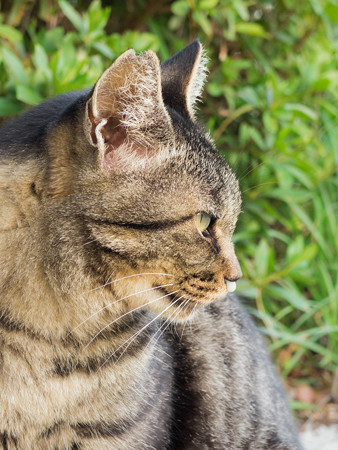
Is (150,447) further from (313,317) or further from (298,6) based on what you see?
(298,6)

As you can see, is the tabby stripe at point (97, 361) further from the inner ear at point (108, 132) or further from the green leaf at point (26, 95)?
the green leaf at point (26, 95)

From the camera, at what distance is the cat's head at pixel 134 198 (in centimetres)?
141

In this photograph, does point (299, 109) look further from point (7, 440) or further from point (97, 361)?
point (7, 440)

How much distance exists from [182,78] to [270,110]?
139 centimetres

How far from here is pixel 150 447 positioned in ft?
5.44

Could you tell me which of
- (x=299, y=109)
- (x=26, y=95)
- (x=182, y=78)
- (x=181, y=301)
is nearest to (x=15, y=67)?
(x=26, y=95)

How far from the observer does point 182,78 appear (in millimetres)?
1691

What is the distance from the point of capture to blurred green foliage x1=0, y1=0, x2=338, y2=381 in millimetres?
2838

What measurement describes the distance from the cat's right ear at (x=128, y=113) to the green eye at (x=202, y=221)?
22cm

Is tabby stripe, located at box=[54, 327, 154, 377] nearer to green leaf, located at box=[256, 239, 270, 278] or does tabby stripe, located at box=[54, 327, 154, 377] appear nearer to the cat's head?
the cat's head

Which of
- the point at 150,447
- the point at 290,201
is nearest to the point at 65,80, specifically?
the point at 150,447

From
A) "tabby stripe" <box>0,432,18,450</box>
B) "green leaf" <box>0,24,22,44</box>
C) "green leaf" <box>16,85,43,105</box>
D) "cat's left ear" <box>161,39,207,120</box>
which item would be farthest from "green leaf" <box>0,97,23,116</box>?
"tabby stripe" <box>0,432,18,450</box>

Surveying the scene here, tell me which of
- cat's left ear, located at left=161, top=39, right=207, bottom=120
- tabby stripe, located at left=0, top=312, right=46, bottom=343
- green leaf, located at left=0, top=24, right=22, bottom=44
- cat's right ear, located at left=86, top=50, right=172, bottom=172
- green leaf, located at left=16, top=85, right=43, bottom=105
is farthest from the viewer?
green leaf, located at left=0, top=24, right=22, bottom=44

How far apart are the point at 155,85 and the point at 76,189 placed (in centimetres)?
32
